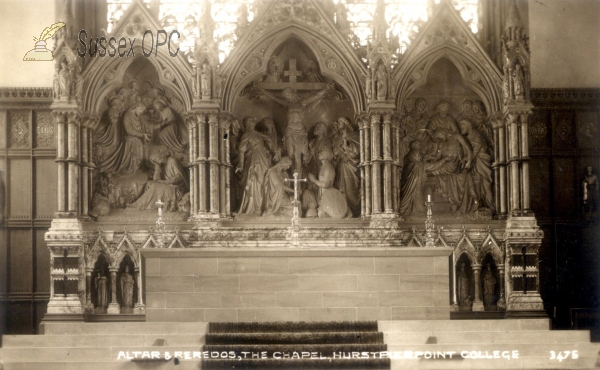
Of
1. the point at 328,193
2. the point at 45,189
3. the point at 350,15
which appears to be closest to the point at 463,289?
the point at 328,193

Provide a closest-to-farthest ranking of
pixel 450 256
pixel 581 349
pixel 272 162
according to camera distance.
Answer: pixel 581 349, pixel 450 256, pixel 272 162

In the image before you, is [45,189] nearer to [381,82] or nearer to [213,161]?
[213,161]

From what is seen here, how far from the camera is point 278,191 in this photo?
1772cm

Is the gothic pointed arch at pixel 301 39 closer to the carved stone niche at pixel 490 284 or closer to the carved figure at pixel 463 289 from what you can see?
the carved figure at pixel 463 289

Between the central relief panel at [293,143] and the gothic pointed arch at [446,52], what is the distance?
4.26 ft

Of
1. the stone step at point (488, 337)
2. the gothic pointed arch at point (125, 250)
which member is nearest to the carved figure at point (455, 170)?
the stone step at point (488, 337)

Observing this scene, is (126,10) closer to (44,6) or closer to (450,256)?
(44,6)

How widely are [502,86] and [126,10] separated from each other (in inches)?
271

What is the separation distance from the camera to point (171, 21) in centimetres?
1861

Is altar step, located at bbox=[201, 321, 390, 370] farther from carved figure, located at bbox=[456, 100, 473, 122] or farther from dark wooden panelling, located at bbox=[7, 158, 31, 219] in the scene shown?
dark wooden panelling, located at bbox=[7, 158, 31, 219]

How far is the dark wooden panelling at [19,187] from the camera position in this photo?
1819 centimetres

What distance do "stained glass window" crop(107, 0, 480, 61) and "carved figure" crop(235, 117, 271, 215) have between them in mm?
1834

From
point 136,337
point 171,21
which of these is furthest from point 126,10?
point 136,337

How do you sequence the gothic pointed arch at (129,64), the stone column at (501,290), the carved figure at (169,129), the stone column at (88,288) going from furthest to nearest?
the carved figure at (169,129) < the gothic pointed arch at (129,64) < the stone column at (501,290) < the stone column at (88,288)
